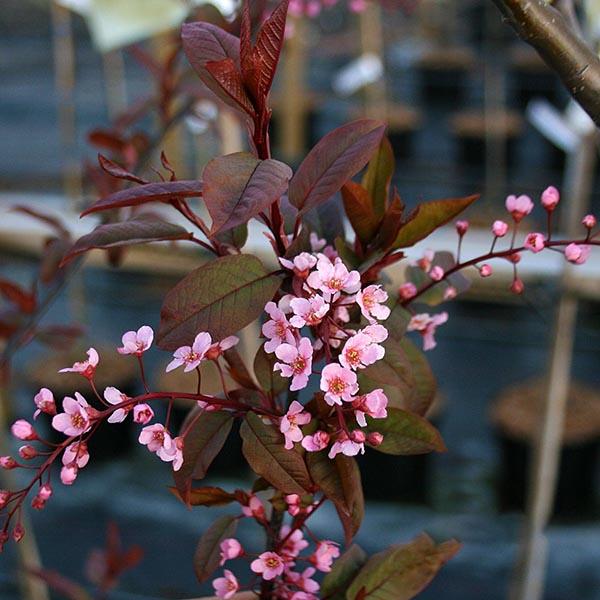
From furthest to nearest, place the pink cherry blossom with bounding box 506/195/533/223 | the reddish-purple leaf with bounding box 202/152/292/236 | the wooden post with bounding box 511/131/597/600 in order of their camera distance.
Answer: the wooden post with bounding box 511/131/597/600
the pink cherry blossom with bounding box 506/195/533/223
the reddish-purple leaf with bounding box 202/152/292/236

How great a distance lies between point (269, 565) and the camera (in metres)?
0.46

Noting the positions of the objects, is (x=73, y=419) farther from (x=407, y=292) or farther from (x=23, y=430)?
(x=407, y=292)

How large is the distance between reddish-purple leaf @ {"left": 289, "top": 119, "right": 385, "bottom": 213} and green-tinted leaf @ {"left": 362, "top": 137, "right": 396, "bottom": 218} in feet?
0.22

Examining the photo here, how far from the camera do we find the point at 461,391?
2656mm

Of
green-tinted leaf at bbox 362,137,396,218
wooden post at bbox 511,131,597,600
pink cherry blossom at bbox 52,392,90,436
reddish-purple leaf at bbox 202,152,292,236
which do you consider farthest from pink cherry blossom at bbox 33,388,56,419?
wooden post at bbox 511,131,597,600

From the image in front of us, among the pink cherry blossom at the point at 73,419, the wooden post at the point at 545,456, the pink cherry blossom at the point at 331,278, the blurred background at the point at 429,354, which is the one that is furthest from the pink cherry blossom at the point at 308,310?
the wooden post at the point at 545,456

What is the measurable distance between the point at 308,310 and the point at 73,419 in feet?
0.40

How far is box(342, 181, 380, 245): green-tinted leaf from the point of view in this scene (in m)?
0.49

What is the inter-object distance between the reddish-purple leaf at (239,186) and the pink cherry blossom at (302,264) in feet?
0.11

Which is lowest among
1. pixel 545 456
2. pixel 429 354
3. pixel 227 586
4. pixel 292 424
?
pixel 429 354

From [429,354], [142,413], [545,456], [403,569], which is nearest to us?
[142,413]

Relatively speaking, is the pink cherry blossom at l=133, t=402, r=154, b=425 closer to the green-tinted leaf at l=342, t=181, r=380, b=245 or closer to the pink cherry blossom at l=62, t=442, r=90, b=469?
the pink cherry blossom at l=62, t=442, r=90, b=469

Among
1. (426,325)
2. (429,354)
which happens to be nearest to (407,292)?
(426,325)

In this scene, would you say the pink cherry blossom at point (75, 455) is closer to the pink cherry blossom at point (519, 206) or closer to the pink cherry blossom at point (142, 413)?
the pink cherry blossom at point (142, 413)
